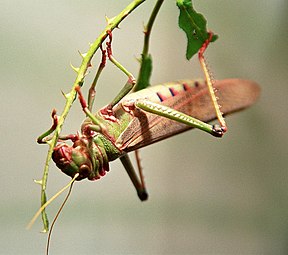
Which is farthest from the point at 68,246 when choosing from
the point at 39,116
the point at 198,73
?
the point at 198,73

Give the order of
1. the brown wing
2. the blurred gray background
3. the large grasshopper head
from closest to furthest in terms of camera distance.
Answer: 1. the large grasshopper head
2. the brown wing
3. the blurred gray background

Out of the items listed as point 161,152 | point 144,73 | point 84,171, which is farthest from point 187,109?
point 161,152

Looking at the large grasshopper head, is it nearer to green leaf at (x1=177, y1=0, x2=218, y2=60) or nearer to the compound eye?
the compound eye

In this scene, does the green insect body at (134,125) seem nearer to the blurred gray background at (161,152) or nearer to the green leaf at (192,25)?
the green leaf at (192,25)

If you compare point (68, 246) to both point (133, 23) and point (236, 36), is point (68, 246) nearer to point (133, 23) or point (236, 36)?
point (133, 23)

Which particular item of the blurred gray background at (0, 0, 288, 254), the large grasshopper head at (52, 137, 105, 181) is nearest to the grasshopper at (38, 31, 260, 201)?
the large grasshopper head at (52, 137, 105, 181)

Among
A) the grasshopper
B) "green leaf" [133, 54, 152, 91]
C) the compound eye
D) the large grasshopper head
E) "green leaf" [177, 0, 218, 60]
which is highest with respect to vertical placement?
"green leaf" [177, 0, 218, 60]

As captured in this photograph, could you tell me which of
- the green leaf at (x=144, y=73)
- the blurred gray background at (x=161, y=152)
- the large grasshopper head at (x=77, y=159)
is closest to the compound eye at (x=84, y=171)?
the large grasshopper head at (x=77, y=159)

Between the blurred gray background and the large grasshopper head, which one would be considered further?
the blurred gray background
